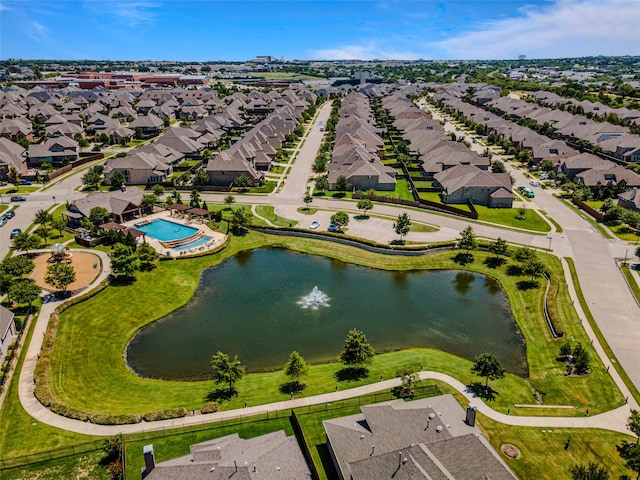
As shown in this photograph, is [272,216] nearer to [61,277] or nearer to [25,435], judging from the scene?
[61,277]

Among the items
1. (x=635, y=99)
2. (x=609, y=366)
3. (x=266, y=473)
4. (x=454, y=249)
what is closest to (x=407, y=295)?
(x=454, y=249)

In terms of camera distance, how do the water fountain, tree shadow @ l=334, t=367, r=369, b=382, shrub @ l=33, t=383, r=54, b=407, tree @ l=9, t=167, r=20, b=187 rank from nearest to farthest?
shrub @ l=33, t=383, r=54, b=407
tree shadow @ l=334, t=367, r=369, b=382
the water fountain
tree @ l=9, t=167, r=20, b=187

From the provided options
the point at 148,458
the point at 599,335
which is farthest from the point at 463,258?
the point at 148,458

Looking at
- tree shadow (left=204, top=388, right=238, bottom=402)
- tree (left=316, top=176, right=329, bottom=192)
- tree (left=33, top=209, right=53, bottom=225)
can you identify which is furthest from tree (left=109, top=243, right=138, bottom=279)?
tree (left=316, top=176, right=329, bottom=192)

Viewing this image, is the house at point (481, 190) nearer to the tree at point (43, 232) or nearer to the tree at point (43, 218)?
the tree at point (43, 232)

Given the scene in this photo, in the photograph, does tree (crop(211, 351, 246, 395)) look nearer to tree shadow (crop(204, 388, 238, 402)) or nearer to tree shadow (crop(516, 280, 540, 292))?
tree shadow (crop(204, 388, 238, 402))
